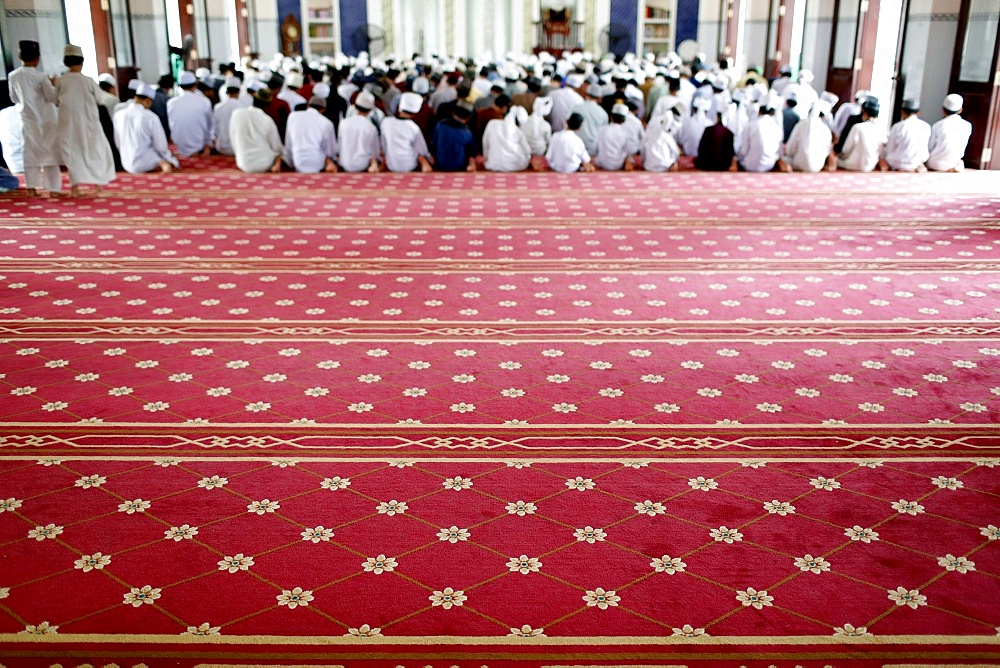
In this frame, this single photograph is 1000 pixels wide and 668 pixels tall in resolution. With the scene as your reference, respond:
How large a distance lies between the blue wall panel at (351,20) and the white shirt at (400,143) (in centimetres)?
1211

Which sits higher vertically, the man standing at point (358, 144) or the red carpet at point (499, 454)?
the man standing at point (358, 144)

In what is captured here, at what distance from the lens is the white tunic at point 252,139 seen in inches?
302

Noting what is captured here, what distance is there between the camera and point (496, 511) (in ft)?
6.98

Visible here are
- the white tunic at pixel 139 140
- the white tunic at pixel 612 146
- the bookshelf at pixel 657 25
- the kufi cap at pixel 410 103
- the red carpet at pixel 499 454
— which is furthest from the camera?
the bookshelf at pixel 657 25

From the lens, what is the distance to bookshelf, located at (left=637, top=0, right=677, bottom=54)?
61.4 feet

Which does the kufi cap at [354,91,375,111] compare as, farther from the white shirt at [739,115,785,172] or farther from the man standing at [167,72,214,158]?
the white shirt at [739,115,785,172]

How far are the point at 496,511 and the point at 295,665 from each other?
0.64m

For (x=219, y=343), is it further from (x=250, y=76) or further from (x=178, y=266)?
(x=250, y=76)

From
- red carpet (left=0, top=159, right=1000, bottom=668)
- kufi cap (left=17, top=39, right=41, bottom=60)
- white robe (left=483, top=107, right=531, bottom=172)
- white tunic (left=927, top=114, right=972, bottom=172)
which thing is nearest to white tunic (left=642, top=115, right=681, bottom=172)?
white robe (left=483, top=107, right=531, bottom=172)

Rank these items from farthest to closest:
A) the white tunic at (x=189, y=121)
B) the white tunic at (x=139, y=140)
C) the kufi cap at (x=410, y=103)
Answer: the white tunic at (x=189, y=121), the kufi cap at (x=410, y=103), the white tunic at (x=139, y=140)

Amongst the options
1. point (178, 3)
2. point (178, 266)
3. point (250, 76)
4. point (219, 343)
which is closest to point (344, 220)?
point (178, 266)

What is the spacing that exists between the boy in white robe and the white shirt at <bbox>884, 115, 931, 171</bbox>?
6.28 m

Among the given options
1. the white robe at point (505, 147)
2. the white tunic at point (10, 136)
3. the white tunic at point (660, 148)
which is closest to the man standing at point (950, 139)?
the white tunic at point (660, 148)

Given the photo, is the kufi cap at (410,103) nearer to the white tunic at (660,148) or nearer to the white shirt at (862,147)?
the white tunic at (660,148)
